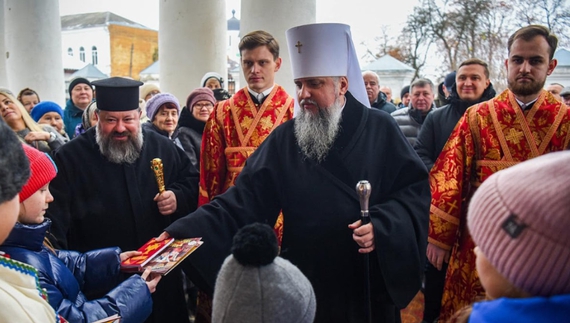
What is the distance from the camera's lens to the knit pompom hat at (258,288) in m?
1.27

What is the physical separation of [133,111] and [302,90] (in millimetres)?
1239

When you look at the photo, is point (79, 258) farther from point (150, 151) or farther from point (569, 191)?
point (569, 191)

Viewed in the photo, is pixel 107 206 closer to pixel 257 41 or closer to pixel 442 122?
pixel 257 41

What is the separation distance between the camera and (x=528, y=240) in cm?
101

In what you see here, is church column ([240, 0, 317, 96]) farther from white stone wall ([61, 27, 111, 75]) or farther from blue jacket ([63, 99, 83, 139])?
white stone wall ([61, 27, 111, 75])

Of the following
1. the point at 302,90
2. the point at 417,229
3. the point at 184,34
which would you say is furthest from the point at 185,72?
the point at 417,229

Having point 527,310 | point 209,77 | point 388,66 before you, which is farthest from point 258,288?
point 388,66

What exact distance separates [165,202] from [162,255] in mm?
946

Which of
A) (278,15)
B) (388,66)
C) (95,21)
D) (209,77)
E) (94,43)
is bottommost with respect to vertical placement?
(209,77)

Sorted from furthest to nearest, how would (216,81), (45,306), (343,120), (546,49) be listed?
(216,81) → (546,49) → (343,120) → (45,306)

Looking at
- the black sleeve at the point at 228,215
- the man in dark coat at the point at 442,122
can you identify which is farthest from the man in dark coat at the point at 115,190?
the man in dark coat at the point at 442,122

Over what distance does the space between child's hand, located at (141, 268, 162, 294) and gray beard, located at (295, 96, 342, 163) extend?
998 millimetres

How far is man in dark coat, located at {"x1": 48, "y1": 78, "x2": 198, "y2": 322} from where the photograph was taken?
3184mm

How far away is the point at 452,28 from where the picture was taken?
23000mm
